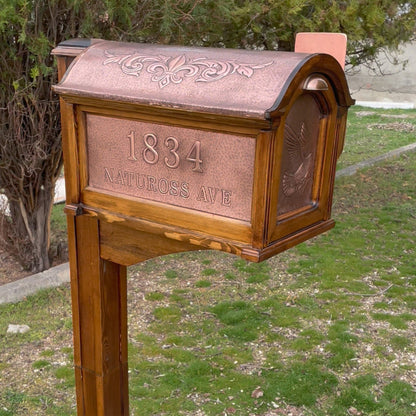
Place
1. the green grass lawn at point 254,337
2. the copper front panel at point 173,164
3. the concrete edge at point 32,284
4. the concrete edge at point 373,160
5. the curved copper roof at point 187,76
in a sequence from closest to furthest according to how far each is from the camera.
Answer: the curved copper roof at point 187,76
the copper front panel at point 173,164
the green grass lawn at point 254,337
the concrete edge at point 32,284
the concrete edge at point 373,160

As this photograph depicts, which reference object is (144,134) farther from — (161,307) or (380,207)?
(380,207)

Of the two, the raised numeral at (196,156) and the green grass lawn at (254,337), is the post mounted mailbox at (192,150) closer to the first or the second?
the raised numeral at (196,156)

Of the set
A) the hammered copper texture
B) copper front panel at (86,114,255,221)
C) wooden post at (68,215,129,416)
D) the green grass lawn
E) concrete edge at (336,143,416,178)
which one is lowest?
concrete edge at (336,143,416,178)

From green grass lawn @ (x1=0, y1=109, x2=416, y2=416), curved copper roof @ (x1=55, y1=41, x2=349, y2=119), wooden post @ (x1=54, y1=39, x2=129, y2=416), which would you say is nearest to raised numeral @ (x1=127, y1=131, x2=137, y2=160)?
curved copper roof @ (x1=55, y1=41, x2=349, y2=119)

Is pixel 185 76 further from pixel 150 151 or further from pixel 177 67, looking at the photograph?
pixel 150 151

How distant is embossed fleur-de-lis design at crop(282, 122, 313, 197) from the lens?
1509mm

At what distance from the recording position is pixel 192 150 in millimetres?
1526

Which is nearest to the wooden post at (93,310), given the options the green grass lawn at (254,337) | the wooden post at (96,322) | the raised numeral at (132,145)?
the wooden post at (96,322)

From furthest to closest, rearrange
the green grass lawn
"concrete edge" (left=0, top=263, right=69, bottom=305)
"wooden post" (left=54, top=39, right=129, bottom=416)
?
"concrete edge" (left=0, top=263, right=69, bottom=305), the green grass lawn, "wooden post" (left=54, top=39, right=129, bottom=416)

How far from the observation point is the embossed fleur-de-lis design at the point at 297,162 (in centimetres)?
151

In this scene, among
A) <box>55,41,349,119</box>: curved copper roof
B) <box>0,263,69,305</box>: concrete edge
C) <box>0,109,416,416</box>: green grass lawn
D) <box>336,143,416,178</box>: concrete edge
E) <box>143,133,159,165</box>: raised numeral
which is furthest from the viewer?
<box>336,143,416,178</box>: concrete edge

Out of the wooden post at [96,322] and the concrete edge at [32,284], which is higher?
the wooden post at [96,322]

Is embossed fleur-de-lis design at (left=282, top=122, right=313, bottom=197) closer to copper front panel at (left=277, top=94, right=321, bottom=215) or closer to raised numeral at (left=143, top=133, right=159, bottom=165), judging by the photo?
copper front panel at (left=277, top=94, right=321, bottom=215)

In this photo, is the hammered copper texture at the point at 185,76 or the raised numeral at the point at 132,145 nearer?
the hammered copper texture at the point at 185,76
